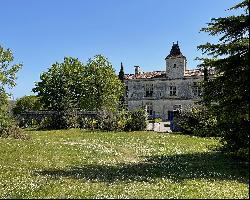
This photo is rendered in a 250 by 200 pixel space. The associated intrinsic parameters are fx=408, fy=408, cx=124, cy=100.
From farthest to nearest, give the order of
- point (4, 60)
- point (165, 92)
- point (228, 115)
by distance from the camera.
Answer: point (165, 92) → point (4, 60) → point (228, 115)

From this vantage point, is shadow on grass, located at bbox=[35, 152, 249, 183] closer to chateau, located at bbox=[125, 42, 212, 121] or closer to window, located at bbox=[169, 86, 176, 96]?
chateau, located at bbox=[125, 42, 212, 121]

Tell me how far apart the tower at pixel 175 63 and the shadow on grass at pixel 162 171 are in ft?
187

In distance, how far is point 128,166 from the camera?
19703 mm

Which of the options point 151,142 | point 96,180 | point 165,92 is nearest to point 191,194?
point 96,180

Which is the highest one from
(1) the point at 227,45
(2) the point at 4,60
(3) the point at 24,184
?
(2) the point at 4,60

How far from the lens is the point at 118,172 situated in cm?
1775

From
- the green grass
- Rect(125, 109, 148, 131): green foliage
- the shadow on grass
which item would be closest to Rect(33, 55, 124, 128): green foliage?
Rect(125, 109, 148, 131): green foliage

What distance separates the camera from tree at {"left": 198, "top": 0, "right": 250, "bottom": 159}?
1680 centimetres

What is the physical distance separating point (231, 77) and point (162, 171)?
507 centimetres

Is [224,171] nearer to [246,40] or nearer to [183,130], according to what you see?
[246,40]

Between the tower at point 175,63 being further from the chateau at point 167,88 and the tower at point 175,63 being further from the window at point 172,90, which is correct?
the window at point 172,90

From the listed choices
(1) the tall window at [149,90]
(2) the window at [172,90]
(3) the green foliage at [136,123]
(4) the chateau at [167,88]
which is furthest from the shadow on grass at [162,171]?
(1) the tall window at [149,90]

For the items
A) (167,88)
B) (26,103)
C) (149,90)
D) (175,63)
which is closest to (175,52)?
(175,63)

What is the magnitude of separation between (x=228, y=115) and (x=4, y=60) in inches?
1121
